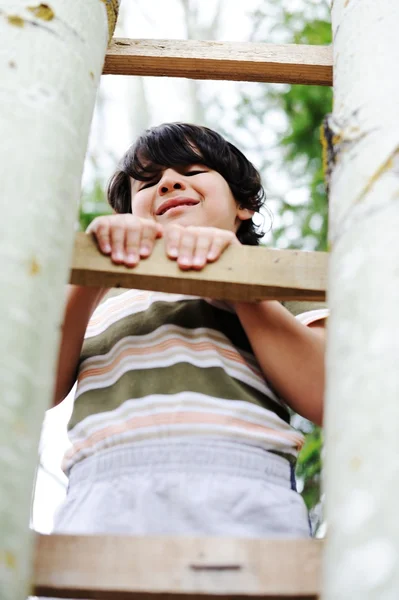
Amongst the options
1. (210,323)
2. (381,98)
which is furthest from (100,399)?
(381,98)

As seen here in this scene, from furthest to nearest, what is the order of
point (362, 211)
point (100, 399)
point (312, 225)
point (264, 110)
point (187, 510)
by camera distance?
point (264, 110) → point (312, 225) → point (100, 399) → point (187, 510) → point (362, 211)

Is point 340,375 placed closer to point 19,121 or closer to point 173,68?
point 19,121

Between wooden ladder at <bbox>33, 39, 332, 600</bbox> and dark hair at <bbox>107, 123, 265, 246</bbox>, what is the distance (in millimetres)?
287

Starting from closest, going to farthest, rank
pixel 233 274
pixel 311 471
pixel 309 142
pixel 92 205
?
pixel 233 274 → pixel 311 471 → pixel 309 142 → pixel 92 205

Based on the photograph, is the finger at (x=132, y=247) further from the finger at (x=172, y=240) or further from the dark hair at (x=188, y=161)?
the dark hair at (x=188, y=161)

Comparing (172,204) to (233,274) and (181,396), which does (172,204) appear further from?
(233,274)

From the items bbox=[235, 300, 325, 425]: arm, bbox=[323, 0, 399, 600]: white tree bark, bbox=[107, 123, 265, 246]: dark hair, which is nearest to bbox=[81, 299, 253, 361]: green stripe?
bbox=[235, 300, 325, 425]: arm

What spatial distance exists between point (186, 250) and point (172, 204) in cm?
68

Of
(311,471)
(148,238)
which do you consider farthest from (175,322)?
(311,471)

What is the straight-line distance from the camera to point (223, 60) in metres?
1.96

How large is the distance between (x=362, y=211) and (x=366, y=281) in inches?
5.0

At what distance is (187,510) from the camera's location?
4.99 feet

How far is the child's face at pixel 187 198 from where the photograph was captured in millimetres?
2096

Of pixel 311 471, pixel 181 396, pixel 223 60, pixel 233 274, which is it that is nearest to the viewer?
pixel 233 274
